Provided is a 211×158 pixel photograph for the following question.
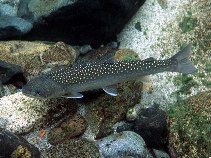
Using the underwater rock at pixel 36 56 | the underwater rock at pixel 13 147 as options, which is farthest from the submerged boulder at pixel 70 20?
the underwater rock at pixel 13 147

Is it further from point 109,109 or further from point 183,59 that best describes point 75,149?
point 183,59

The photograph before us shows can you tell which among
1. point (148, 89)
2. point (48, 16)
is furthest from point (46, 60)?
point (148, 89)

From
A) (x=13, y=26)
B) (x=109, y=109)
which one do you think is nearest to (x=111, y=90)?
(x=109, y=109)

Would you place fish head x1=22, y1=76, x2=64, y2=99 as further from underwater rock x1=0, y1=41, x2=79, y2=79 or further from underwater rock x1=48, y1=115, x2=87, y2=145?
underwater rock x1=0, y1=41, x2=79, y2=79

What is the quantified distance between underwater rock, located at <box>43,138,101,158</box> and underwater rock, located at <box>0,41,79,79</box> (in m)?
2.03

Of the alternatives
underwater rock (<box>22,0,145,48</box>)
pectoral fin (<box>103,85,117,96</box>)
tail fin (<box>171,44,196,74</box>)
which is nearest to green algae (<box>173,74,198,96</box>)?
tail fin (<box>171,44,196,74</box>)

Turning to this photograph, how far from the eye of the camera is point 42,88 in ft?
20.5

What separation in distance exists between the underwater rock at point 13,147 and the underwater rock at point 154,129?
85.8 inches

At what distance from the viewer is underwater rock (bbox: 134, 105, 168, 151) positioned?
6.66 metres

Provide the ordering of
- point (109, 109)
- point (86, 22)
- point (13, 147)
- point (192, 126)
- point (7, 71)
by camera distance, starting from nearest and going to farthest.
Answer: point (13, 147) → point (192, 126) → point (109, 109) → point (7, 71) → point (86, 22)

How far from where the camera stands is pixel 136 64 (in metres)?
6.64

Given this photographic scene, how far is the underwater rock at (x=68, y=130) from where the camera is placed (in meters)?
6.41

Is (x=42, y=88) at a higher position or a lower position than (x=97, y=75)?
lower

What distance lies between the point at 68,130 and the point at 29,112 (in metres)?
0.81
